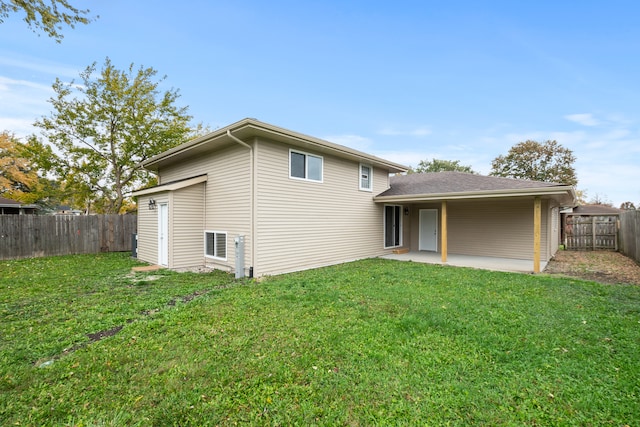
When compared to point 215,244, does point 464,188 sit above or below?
above

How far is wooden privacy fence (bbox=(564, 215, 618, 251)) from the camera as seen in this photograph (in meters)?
13.1

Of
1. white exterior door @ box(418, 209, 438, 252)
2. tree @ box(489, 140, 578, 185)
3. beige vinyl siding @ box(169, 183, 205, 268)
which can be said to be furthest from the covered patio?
tree @ box(489, 140, 578, 185)

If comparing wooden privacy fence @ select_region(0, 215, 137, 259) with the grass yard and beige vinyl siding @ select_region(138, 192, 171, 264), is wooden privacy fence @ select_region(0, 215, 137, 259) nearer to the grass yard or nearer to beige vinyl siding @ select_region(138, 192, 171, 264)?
beige vinyl siding @ select_region(138, 192, 171, 264)

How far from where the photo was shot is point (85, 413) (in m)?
2.17

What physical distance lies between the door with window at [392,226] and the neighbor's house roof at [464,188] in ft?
2.91

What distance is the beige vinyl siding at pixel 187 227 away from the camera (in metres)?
8.16

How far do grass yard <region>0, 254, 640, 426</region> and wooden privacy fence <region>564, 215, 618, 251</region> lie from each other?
10.4 meters

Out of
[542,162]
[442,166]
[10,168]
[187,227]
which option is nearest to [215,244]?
[187,227]

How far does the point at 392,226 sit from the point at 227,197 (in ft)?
23.5

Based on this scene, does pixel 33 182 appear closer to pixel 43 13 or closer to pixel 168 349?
pixel 43 13

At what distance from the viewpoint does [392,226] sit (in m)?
12.2

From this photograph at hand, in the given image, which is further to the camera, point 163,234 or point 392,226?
point 392,226

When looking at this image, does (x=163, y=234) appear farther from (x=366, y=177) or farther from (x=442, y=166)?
(x=442, y=166)

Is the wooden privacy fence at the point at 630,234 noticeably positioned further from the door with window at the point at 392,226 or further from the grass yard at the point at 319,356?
the door with window at the point at 392,226
